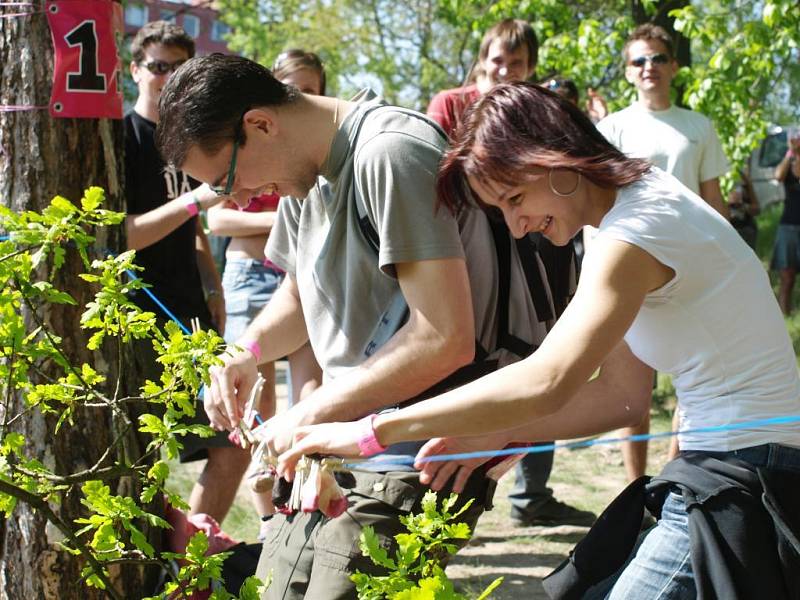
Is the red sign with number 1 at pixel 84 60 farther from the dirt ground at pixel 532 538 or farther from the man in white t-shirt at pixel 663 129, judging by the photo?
the man in white t-shirt at pixel 663 129

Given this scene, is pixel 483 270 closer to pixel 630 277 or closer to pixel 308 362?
pixel 630 277

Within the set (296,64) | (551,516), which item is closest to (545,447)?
(551,516)

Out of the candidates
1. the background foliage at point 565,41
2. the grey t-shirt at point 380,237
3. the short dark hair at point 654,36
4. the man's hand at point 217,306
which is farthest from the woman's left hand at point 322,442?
the background foliage at point 565,41

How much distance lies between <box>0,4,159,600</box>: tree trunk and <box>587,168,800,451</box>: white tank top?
5.24ft

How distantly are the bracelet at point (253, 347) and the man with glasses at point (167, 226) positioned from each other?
1.15 m

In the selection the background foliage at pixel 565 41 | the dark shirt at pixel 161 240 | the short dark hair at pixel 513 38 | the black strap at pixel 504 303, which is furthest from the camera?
the background foliage at pixel 565 41

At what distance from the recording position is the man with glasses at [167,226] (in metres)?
4.02

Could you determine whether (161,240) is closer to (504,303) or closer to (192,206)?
(192,206)

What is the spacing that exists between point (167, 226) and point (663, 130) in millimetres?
2620

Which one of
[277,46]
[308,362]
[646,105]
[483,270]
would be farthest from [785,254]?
[277,46]

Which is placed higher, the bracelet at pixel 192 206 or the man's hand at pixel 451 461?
the bracelet at pixel 192 206

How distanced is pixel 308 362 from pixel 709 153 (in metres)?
2.23

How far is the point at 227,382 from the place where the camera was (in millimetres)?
2701

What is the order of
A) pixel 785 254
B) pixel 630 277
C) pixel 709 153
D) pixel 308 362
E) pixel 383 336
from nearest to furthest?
pixel 630 277 → pixel 383 336 → pixel 308 362 → pixel 709 153 → pixel 785 254
